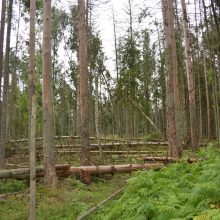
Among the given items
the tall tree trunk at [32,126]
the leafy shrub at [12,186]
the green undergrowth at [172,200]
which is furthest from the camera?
the leafy shrub at [12,186]

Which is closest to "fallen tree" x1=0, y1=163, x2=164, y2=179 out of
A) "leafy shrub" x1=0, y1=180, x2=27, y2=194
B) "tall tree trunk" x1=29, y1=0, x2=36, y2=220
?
"leafy shrub" x1=0, y1=180, x2=27, y2=194

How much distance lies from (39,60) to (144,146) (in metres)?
13.0

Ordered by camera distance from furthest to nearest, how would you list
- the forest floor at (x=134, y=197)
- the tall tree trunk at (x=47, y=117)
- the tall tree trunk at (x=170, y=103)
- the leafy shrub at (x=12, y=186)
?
the tall tree trunk at (x=170, y=103) < the leafy shrub at (x=12, y=186) < the tall tree trunk at (x=47, y=117) < the forest floor at (x=134, y=197)

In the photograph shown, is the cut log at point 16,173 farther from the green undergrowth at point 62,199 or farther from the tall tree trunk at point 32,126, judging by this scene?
the tall tree trunk at point 32,126

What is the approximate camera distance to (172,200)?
6.94 meters

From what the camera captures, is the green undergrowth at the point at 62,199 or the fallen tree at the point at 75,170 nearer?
the green undergrowth at the point at 62,199

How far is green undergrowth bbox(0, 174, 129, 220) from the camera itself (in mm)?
9398

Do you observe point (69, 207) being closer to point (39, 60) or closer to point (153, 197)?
point (153, 197)

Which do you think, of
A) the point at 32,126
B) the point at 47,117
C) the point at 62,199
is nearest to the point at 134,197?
the point at 32,126

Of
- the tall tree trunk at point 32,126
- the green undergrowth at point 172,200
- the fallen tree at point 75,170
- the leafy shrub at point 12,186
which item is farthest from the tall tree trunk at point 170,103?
the tall tree trunk at point 32,126

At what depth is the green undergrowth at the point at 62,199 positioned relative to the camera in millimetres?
9398

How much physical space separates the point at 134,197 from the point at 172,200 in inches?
70.8

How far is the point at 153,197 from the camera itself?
8.03 metres

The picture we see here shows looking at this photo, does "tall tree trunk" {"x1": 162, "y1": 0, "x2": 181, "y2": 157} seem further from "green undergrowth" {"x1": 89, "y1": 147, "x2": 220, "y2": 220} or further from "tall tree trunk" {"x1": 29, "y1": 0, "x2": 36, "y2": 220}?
"tall tree trunk" {"x1": 29, "y1": 0, "x2": 36, "y2": 220}
